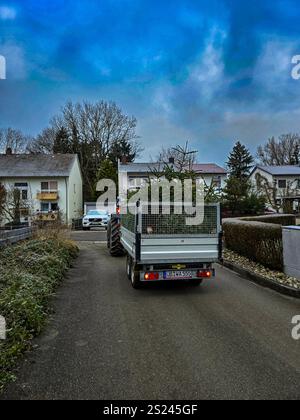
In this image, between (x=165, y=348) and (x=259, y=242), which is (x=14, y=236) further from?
(x=165, y=348)

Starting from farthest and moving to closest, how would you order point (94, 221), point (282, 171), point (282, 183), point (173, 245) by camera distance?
point (282, 171), point (282, 183), point (94, 221), point (173, 245)

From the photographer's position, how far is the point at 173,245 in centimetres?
766

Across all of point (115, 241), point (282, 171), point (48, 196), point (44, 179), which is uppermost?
point (282, 171)

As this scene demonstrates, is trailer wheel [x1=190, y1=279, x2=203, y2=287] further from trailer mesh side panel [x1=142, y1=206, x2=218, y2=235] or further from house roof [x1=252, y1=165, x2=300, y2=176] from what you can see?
house roof [x1=252, y1=165, x2=300, y2=176]

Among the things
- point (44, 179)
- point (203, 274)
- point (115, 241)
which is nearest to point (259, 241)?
point (203, 274)

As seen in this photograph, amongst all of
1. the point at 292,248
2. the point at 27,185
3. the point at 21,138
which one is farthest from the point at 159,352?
the point at 21,138

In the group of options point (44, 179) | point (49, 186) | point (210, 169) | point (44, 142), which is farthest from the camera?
point (44, 142)

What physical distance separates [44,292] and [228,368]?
410 cm

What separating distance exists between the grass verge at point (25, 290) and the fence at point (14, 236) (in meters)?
0.56

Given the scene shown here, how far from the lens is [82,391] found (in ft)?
11.7

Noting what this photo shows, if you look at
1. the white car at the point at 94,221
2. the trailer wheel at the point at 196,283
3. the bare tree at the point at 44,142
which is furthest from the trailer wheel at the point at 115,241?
the bare tree at the point at 44,142

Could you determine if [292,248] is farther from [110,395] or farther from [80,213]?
[80,213]

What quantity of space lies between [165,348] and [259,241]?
6.50 m

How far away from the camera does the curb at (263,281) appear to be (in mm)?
7406
